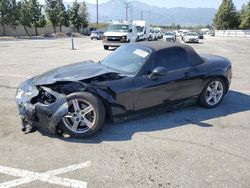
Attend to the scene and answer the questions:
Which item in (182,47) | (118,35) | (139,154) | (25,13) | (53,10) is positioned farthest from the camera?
(53,10)

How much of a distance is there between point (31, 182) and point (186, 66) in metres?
3.58

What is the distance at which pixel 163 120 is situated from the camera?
16.9 feet

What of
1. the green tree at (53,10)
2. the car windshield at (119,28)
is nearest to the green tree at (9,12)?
the green tree at (53,10)

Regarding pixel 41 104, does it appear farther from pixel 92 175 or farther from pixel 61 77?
pixel 92 175

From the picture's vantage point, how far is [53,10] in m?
66.4

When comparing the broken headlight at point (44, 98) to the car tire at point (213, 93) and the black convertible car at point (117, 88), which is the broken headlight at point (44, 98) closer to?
the black convertible car at point (117, 88)

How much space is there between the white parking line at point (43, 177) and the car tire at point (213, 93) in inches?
125

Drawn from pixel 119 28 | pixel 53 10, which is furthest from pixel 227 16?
pixel 119 28

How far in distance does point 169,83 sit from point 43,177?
2790 mm

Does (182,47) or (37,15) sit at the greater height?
(37,15)

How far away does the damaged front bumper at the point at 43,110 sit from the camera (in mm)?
A: 4168

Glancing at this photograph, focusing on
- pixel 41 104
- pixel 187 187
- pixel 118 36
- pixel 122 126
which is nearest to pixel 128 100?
pixel 122 126

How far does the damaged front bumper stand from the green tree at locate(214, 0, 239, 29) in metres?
82.9

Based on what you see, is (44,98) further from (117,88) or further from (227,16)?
(227,16)
